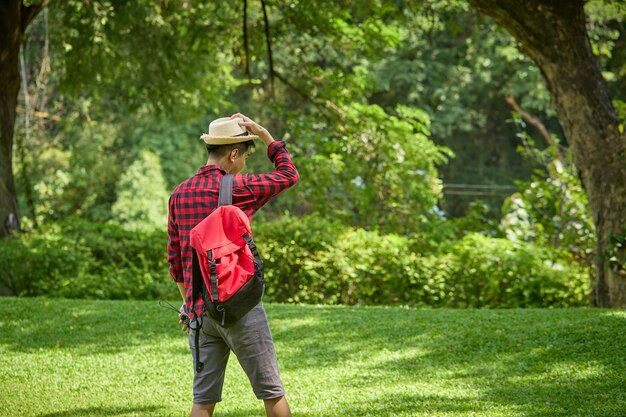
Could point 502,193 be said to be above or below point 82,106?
below

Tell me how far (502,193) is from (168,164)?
13.5 metres

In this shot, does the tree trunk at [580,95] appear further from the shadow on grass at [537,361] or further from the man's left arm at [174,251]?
the man's left arm at [174,251]

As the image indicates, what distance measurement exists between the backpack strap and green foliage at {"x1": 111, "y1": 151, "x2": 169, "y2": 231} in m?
22.1

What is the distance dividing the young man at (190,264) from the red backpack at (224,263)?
0.08 metres

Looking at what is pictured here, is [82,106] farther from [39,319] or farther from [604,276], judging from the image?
[604,276]

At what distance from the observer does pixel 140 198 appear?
26.6 meters

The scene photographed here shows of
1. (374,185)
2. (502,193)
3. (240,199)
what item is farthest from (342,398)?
(502,193)

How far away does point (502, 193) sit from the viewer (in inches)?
1422

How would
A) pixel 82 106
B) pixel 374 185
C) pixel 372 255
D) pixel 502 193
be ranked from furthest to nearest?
pixel 502 193, pixel 82 106, pixel 374 185, pixel 372 255

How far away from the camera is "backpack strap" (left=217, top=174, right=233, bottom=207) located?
4.29m

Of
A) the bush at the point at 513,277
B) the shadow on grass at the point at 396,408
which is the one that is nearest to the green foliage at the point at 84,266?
the bush at the point at 513,277

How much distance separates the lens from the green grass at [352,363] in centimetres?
600

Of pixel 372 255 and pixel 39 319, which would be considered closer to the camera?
pixel 39 319

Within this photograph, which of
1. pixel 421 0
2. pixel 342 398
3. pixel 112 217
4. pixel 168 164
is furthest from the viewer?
pixel 168 164
